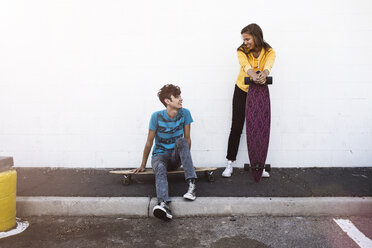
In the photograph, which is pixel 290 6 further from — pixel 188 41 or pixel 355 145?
pixel 355 145

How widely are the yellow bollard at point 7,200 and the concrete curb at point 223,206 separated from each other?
0.41 m

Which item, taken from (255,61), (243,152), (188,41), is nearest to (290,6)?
(255,61)

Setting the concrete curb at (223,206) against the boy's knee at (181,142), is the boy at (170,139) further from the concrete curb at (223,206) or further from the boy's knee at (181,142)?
the concrete curb at (223,206)

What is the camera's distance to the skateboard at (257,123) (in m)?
4.48

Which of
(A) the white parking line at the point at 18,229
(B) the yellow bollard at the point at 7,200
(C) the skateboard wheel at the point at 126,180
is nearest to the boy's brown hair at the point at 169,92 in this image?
(C) the skateboard wheel at the point at 126,180

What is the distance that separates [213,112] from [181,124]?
3.47 feet

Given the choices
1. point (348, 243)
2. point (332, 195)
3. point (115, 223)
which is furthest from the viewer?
point (332, 195)

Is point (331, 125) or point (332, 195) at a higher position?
point (331, 125)

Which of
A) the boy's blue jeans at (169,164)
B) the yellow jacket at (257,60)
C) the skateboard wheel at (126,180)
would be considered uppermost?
the yellow jacket at (257,60)

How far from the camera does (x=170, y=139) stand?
4.25 meters

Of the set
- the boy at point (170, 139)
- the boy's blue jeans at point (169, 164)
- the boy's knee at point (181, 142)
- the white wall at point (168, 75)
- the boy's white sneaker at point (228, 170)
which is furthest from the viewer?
the white wall at point (168, 75)

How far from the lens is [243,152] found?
5289 millimetres

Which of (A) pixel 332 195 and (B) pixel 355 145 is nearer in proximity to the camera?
(A) pixel 332 195

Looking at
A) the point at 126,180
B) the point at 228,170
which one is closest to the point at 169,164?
the point at 126,180
